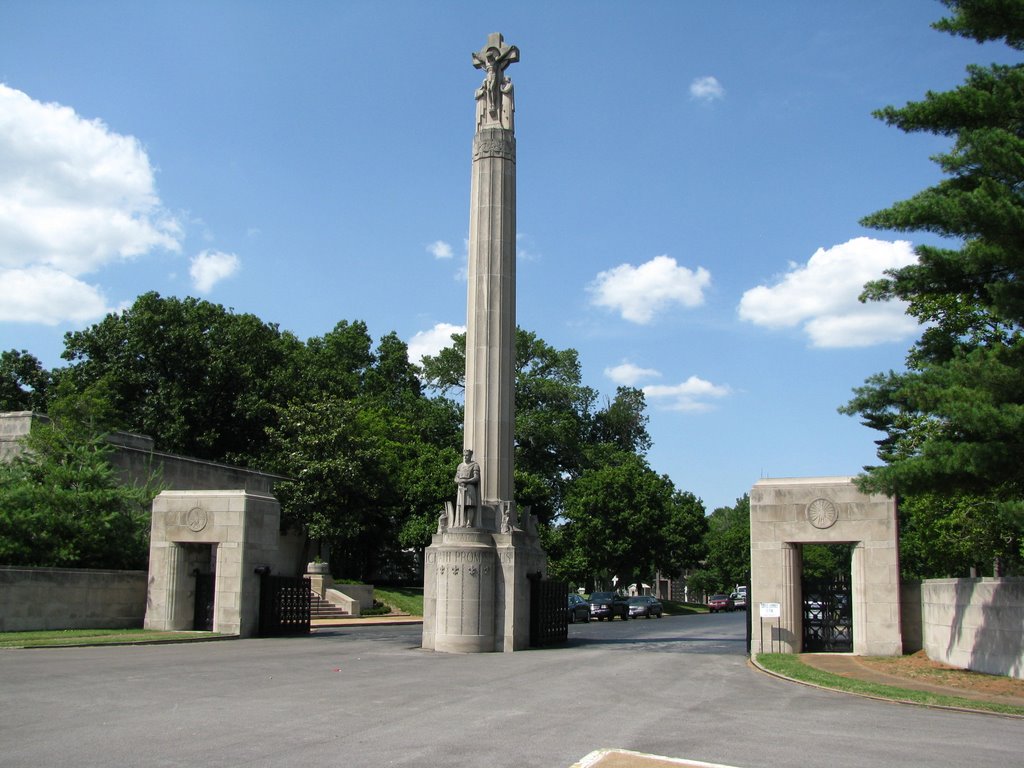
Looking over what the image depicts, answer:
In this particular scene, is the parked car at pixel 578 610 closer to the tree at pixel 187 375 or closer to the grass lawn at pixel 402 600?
the grass lawn at pixel 402 600

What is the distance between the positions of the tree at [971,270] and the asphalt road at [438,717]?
3745mm

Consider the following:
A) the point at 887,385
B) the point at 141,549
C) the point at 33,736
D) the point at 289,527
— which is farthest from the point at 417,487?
the point at 33,736

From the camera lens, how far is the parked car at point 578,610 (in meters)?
44.4

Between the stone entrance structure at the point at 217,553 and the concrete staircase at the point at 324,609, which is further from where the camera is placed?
the concrete staircase at the point at 324,609

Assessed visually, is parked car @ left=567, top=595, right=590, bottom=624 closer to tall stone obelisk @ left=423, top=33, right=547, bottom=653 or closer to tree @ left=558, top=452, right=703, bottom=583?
tree @ left=558, top=452, right=703, bottom=583

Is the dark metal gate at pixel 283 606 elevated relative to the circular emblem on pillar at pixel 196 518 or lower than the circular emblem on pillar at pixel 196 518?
lower

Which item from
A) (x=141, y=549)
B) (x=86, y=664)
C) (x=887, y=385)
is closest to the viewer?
(x=887, y=385)

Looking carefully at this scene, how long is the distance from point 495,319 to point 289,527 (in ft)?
86.2

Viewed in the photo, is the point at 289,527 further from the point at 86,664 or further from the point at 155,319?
the point at 86,664

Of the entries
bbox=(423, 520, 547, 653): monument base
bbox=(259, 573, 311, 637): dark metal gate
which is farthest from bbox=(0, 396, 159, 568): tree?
bbox=(423, 520, 547, 653): monument base

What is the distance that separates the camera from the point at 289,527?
48000 millimetres

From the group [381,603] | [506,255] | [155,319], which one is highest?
[155,319]

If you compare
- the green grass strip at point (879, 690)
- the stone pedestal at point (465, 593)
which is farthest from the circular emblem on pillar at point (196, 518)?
the green grass strip at point (879, 690)

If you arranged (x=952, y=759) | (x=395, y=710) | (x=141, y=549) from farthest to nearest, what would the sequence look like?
(x=141, y=549) → (x=395, y=710) → (x=952, y=759)
